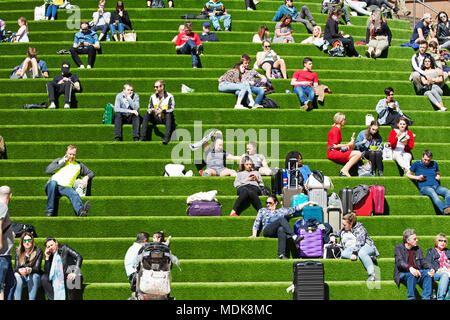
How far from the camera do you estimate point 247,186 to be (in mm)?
13750

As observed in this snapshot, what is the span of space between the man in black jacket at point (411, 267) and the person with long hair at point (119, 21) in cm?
889

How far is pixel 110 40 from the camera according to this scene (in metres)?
→ 18.9

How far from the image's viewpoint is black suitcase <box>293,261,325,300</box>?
11648 mm

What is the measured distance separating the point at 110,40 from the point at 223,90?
11.6ft

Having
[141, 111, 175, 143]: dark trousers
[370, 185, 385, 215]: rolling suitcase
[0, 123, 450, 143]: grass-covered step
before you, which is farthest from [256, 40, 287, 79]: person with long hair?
[370, 185, 385, 215]: rolling suitcase

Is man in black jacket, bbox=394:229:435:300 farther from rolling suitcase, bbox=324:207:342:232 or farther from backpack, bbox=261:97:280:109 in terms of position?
backpack, bbox=261:97:280:109

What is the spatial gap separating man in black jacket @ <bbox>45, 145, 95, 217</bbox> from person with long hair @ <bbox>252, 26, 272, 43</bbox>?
6.03 meters

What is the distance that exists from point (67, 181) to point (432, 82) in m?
7.74

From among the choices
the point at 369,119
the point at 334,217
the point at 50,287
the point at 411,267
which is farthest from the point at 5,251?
the point at 369,119

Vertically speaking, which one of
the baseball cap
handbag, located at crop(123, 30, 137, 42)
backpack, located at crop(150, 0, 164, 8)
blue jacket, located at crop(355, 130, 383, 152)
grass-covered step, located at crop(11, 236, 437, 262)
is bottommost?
grass-covered step, located at crop(11, 236, 437, 262)

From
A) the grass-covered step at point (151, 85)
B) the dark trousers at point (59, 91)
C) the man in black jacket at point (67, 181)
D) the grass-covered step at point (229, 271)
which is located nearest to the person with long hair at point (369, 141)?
the grass-covered step at point (151, 85)

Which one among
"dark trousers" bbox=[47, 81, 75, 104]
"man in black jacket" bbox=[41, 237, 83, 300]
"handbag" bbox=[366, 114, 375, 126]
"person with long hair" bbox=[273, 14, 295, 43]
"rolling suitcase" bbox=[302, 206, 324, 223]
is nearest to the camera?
"man in black jacket" bbox=[41, 237, 83, 300]

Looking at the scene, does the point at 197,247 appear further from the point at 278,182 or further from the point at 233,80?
the point at 233,80
